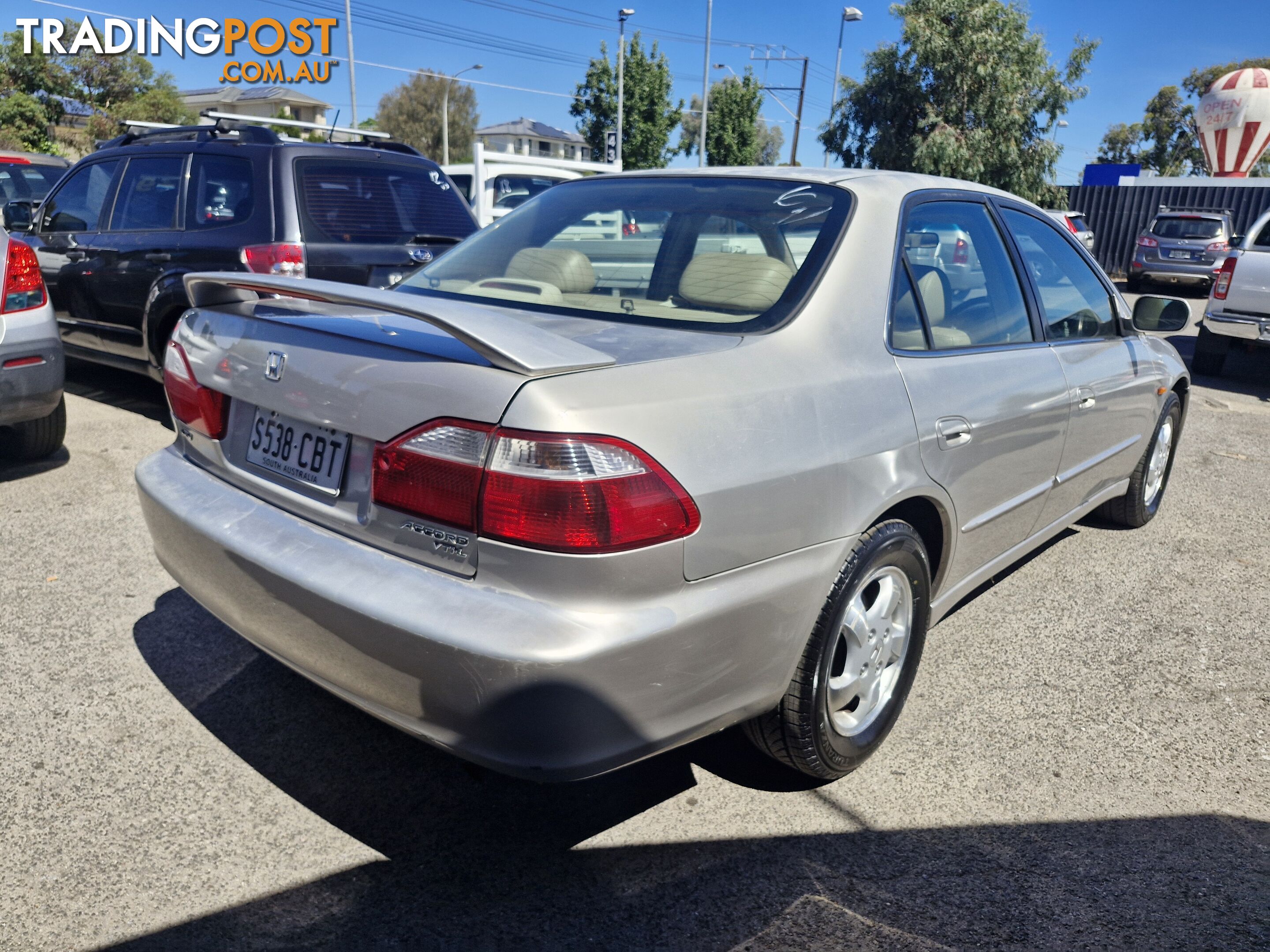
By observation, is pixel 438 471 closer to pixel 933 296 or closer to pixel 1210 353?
pixel 933 296

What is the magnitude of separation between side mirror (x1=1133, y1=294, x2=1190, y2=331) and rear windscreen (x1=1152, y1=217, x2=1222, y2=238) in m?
18.8

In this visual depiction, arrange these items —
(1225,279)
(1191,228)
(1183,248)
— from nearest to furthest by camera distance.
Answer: (1225,279)
(1183,248)
(1191,228)

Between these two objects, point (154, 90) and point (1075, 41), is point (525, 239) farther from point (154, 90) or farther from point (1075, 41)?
point (154, 90)

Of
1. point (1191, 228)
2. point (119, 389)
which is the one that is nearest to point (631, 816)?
point (119, 389)

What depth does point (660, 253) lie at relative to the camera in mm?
2934

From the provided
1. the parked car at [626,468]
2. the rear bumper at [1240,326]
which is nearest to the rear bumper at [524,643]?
the parked car at [626,468]

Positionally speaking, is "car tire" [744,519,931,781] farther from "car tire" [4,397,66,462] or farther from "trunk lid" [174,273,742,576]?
"car tire" [4,397,66,462]

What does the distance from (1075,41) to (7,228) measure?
27712 mm

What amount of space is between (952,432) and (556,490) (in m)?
1.34

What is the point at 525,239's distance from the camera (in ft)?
10.5

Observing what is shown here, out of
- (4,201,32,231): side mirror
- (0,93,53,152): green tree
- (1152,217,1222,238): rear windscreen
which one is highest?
(0,93,53,152): green tree

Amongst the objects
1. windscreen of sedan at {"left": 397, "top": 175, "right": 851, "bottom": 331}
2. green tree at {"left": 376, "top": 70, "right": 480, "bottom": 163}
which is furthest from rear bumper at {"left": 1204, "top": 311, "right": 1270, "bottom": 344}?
green tree at {"left": 376, "top": 70, "right": 480, "bottom": 163}

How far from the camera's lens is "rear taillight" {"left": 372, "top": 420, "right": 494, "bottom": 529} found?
6.34 ft

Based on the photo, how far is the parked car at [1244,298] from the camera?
9.55 meters
